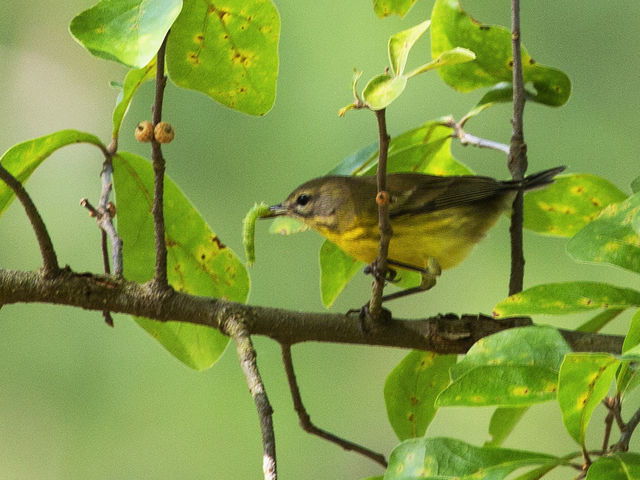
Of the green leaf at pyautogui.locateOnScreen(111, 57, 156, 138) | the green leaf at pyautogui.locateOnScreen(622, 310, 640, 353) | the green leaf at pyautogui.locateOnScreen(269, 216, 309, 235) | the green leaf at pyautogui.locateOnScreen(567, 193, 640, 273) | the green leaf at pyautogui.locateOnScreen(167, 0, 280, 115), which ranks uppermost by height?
the green leaf at pyautogui.locateOnScreen(111, 57, 156, 138)

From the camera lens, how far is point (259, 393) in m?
1.28

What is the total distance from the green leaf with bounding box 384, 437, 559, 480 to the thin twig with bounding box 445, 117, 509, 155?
3.34ft

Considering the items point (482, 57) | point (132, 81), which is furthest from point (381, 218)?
point (482, 57)

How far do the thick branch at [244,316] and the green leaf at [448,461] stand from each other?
479 millimetres

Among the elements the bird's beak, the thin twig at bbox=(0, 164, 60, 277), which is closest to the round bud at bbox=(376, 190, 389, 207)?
the thin twig at bbox=(0, 164, 60, 277)

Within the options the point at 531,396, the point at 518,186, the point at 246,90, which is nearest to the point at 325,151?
the point at 518,186

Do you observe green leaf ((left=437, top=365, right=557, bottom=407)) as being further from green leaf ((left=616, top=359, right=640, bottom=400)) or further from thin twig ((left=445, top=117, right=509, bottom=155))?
thin twig ((left=445, top=117, right=509, bottom=155))

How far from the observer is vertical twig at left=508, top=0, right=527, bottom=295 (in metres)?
1.95

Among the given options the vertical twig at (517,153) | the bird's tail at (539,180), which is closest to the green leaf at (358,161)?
the vertical twig at (517,153)

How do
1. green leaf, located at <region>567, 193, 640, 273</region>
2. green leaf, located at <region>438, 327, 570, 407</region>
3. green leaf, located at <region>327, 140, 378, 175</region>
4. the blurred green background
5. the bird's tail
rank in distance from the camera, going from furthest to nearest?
the blurred green background < the bird's tail < green leaf, located at <region>327, 140, 378, 175</region> < green leaf, located at <region>567, 193, 640, 273</region> < green leaf, located at <region>438, 327, 570, 407</region>

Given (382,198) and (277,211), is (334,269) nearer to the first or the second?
(277,211)

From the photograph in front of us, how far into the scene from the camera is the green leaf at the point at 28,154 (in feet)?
5.70

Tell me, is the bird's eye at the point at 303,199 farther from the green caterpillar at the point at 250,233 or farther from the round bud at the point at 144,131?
the round bud at the point at 144,131

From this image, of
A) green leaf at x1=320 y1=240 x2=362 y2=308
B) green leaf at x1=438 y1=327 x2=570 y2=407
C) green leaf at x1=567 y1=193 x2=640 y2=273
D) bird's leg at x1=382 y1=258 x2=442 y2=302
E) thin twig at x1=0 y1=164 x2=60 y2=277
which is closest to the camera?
green leaf at x1=438 y1=327 x2=570 y2=407
